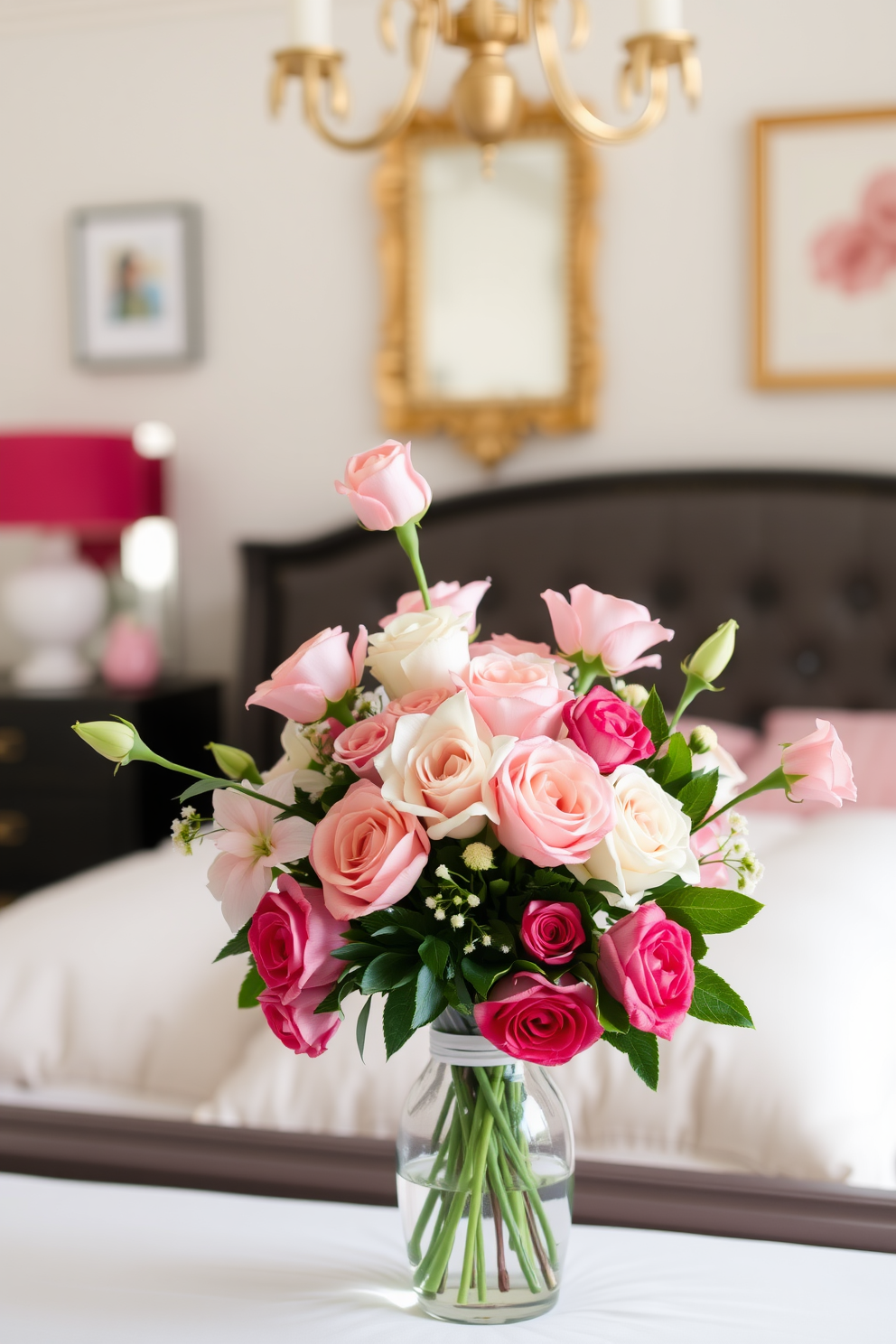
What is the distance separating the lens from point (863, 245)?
2.88 m

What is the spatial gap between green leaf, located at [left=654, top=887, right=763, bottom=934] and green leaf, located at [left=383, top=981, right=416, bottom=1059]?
0.46 feet

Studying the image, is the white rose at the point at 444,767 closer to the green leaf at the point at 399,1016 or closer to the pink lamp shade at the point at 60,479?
the green leaf at the point at 399,1016

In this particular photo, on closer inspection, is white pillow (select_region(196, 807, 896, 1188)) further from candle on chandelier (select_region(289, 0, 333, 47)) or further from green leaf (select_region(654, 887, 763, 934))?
candle on chandelier (select_region(289, 0, 333, 47))

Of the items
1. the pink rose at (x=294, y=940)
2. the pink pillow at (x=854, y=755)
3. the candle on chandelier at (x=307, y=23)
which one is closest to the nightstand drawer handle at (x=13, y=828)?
the pink pillow at (x=854, y=755)

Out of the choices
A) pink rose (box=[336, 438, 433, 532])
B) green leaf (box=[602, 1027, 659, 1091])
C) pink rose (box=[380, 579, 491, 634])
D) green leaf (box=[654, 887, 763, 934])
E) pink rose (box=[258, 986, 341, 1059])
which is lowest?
green leaf (box=[602, 1027, 659, 1091])

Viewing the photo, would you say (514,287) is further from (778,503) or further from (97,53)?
(97,53)

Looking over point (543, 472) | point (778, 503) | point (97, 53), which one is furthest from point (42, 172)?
point (778, 503)

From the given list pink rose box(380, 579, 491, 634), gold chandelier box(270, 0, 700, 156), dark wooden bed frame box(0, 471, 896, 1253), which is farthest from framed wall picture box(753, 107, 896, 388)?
pink rose box(380, 579, 491, 634)

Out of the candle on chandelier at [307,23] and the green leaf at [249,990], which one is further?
the candle on chandelier at [307,23]

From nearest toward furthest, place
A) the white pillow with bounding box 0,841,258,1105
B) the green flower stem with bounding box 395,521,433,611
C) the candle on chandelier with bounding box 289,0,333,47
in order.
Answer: the green flower stem with bounding box 395,521,433,611
the white pillow with bounding box 0,841,258,1105
the candle on chandelier with bounding box 289,0,333,47

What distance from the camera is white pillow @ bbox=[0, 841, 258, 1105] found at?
1512 mm

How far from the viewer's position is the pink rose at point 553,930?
665mm

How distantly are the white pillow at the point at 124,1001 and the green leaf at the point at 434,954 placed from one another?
90 cm

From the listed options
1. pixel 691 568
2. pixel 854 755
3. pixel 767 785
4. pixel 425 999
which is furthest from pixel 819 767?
pixel 691 568
